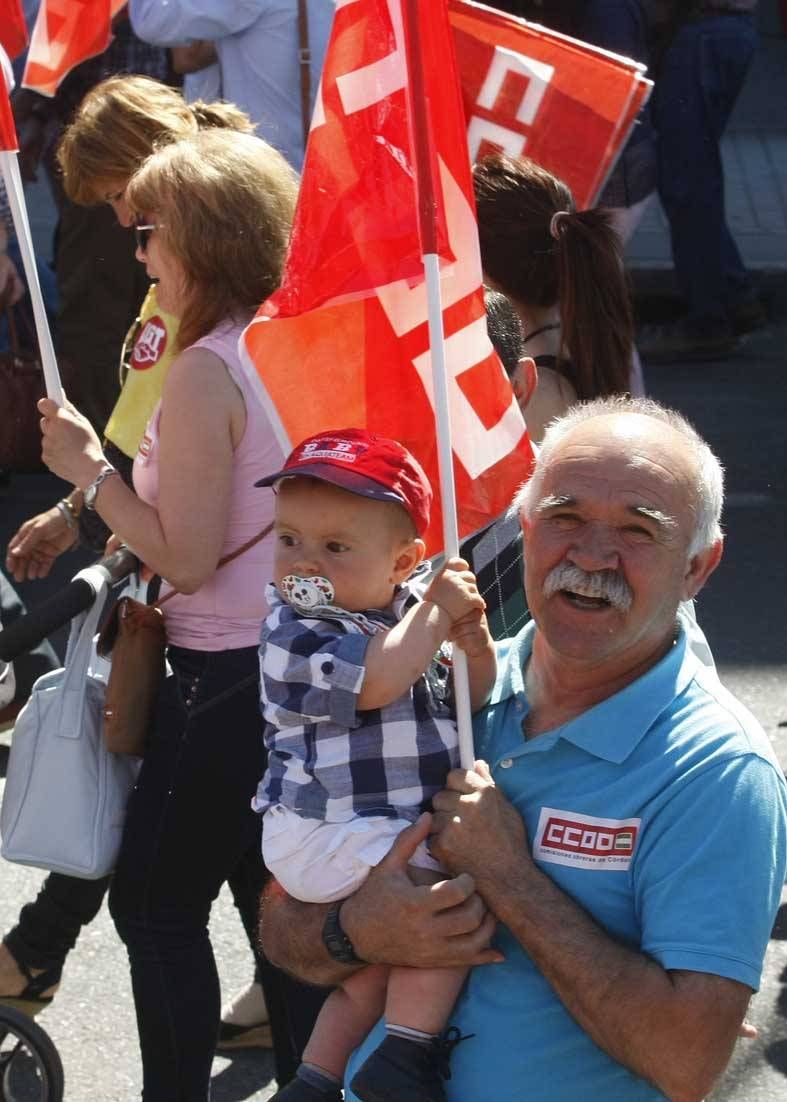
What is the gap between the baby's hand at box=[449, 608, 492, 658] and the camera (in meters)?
2.53

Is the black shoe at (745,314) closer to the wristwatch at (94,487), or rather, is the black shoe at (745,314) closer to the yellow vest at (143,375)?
the yellow vest at (143,375)

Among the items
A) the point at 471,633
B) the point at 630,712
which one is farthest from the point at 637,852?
the point at 471,633

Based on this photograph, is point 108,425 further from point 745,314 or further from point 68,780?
point 745,314

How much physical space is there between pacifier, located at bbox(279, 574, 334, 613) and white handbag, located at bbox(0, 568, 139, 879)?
2.38 feet

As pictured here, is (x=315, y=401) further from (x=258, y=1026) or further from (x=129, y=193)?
(x=258, y=1026)

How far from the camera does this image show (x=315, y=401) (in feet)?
9.42

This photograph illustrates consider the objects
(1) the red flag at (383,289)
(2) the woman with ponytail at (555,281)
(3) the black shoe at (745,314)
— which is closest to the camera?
(1) the red flag at (383,289)

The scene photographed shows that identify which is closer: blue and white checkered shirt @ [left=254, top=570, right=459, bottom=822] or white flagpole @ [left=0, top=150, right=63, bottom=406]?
blue and white checkered shirt @ [left=254, top=570, right=459, bottom=822]

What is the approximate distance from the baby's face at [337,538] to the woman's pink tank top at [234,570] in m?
0.63

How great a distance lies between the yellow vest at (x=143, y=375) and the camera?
3.58 m

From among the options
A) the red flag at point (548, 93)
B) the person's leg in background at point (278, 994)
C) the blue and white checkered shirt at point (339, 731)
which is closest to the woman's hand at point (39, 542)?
the person's leg in background at point (278, 994)

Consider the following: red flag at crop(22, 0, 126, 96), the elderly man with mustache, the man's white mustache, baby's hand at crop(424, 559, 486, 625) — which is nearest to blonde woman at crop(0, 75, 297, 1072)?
red flag at crop(22, 0, 126, 96)

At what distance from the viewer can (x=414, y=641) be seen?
8.17 feet

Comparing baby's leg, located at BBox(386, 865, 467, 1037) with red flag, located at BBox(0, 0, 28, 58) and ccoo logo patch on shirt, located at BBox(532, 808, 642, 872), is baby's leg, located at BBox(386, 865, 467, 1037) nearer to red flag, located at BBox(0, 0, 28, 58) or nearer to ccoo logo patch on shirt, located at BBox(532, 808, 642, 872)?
ccoo logo patch on shirt, located at BBox(532, 808, 642, 872)
